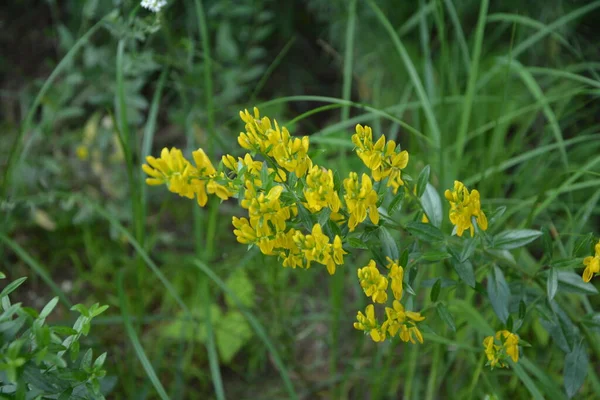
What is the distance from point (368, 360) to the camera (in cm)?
161

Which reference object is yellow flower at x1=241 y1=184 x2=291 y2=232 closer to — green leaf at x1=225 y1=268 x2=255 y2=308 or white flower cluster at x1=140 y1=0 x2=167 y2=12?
white flower cluster at x1=140 y1=0 x2=167 y2=12

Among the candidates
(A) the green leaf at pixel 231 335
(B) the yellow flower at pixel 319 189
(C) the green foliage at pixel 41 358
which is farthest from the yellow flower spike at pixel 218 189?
(A) the green leaf at pixel 231 335

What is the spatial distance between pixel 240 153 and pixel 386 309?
37.1 inches

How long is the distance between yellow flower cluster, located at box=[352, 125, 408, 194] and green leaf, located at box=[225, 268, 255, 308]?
36.1 inches

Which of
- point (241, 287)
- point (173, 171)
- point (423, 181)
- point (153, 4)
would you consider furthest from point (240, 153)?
point (173, 171)

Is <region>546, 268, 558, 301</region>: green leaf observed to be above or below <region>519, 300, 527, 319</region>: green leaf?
above

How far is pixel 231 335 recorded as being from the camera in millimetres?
1695

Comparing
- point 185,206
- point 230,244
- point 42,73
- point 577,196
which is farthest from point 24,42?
point 577,196

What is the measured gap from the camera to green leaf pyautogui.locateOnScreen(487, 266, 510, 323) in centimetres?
100

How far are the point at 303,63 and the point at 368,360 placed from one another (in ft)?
4.13

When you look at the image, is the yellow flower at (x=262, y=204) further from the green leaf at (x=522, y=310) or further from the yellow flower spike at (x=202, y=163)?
the green leaf at (x=522, y=310)

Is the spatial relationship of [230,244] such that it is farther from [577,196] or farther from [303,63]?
[577,196]

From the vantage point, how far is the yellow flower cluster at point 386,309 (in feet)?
2.87

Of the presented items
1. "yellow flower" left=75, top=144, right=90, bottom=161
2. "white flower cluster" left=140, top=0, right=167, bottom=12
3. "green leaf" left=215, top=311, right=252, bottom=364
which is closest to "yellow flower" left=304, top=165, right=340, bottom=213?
"white flower cluster" left=140, top=0, right=167, bottom=12
